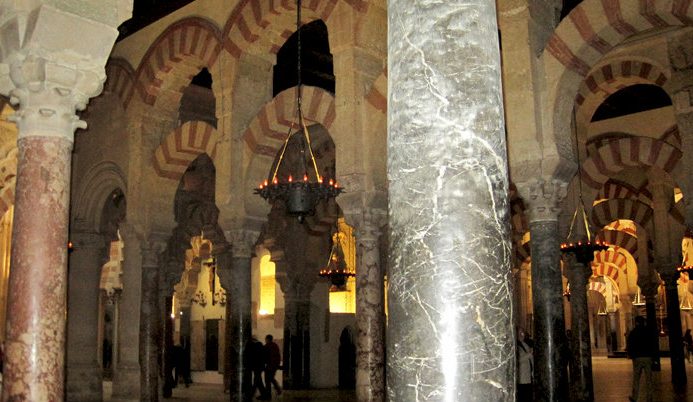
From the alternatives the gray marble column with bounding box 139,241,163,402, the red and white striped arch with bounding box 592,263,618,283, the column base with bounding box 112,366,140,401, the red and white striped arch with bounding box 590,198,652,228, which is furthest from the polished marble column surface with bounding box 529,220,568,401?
the red and white striped arch with bounding box 592,263,618,283

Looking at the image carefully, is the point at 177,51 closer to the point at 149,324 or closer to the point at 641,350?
the point at 149,324

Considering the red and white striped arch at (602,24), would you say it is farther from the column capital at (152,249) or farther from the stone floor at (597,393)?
the column capital at (152,249)

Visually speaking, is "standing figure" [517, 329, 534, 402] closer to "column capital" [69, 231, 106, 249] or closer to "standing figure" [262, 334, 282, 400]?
"standing figure" [262, 334, 282, 400]

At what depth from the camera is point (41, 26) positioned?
3520 millimetres

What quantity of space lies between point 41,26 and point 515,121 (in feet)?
11.6

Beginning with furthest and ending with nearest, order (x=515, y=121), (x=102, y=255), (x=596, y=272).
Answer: (x=596, y=272) < (x=102, y=255) < (x=515, y=121)

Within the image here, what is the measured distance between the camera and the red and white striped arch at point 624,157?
30.2 ft

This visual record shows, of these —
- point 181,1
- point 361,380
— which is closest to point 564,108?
point 361,380

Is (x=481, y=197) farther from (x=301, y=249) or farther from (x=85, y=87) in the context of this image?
(x=301, y=249)

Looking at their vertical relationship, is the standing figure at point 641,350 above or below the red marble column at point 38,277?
below

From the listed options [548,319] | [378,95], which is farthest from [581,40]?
[548,319]

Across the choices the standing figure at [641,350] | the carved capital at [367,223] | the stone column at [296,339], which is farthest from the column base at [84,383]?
the standing figure at [641,350]

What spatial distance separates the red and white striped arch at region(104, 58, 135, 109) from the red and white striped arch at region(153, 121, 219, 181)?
99 centimetres

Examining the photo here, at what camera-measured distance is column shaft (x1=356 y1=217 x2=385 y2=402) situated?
6082 millimetres
